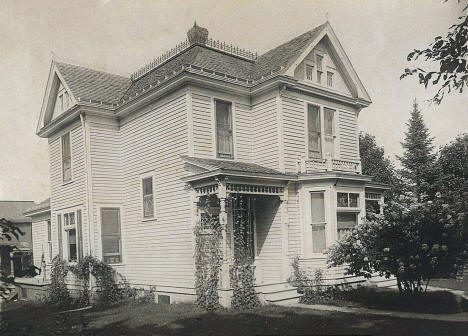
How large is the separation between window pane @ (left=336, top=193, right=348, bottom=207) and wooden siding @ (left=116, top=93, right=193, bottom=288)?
16.9 ft

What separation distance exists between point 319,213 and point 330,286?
8.06 feet

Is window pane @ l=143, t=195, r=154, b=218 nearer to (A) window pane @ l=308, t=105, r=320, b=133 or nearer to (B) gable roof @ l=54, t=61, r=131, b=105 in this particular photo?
(B) gable roof @ l=54, t=61, r=131, b=105

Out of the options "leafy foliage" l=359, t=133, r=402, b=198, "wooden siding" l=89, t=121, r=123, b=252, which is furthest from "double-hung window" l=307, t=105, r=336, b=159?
"leafy foliage" l=359, t=133, r=402, b=198

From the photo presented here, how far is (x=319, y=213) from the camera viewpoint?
15664 mm

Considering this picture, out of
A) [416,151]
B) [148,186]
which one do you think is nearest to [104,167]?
[148,186]

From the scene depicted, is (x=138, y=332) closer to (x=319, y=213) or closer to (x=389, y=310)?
(x=389, y=310)

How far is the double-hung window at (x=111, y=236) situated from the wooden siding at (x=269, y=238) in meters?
Result: 5.84

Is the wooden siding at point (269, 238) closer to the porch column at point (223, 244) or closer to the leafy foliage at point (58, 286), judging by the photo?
the porch column at point (223, 244)

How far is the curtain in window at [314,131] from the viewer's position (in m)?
17.2

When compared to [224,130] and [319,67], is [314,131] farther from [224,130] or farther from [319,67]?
[224,130]

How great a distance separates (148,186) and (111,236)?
280 centimetres

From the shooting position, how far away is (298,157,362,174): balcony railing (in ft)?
52.5

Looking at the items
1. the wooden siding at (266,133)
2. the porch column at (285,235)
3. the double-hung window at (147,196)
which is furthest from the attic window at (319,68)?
the double-hung window at (147,196)

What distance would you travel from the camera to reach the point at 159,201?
53.1 feet
